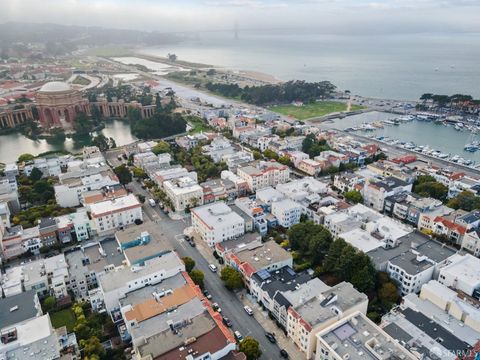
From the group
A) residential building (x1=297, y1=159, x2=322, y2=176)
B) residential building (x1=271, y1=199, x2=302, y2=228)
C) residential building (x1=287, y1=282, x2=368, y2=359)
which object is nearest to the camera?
residential building (x1=287, y1=282, x2=368, y2=359)

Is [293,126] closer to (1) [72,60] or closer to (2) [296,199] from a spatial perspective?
(2) [296,199]

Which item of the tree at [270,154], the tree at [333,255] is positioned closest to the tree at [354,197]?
the tree at [333,255]

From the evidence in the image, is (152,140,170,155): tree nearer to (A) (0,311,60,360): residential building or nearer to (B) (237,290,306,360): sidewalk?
(B) (237,290,306,360): sidewalk

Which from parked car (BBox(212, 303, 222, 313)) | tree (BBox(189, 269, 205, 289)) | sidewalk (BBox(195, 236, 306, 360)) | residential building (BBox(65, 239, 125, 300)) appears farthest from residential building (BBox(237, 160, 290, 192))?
parked car (BBox(212, 303, 222, 313))

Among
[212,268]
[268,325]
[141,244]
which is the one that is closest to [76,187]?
[141,244]

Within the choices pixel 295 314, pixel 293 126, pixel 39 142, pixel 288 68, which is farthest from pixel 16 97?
pixel 288 68

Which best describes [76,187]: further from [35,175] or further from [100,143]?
[100,143]

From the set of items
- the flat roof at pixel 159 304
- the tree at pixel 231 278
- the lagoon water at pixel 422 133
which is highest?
the flat roof at pixel 159 304

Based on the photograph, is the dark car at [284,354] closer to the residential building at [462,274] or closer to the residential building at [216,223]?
the residential building at [216,223]
